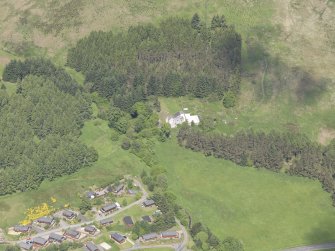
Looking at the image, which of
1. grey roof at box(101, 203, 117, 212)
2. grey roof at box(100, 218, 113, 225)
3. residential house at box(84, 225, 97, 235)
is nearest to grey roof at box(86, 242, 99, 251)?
residential house at box(84, 225, 97, 235)

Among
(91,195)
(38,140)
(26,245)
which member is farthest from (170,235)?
(38,140)

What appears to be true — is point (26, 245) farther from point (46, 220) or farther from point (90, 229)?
point (90, 229)

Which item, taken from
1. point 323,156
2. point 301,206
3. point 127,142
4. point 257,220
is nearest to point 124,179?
point 127,142

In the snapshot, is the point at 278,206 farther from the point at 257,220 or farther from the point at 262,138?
the point at 262,138

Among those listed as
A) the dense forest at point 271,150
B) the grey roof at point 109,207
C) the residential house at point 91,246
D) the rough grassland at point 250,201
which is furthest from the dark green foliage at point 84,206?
the dense forest at point 271,150

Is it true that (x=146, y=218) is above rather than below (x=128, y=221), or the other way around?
below

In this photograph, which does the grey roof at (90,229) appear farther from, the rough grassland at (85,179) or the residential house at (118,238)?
the rough grassland at (85,179)

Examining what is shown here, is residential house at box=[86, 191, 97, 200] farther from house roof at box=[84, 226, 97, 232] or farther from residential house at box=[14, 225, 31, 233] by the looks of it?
residential house at box=[14, 225, 31, 233]
